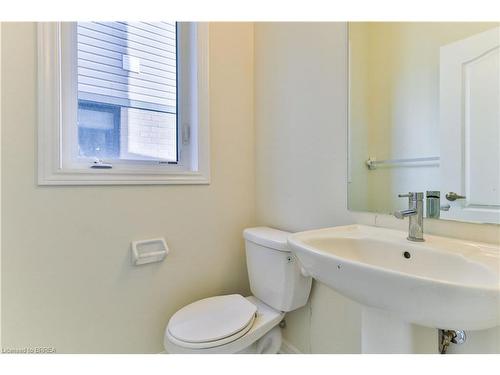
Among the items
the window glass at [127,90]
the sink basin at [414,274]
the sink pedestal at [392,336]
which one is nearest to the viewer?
the sink basin at [414,274]

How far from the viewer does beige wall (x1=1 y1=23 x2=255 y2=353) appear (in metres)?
0.95

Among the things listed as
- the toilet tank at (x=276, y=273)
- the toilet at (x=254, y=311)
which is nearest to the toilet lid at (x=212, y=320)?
the toilet at (x=254, y=311)

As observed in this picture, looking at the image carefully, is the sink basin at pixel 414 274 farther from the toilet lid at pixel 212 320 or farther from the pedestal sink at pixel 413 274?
the toilet lid at pixel 212 320

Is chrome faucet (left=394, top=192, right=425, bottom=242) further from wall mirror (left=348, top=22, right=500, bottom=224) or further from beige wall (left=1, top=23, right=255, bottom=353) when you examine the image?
beige wall (left=1, top=23, right=255, bottom=353)

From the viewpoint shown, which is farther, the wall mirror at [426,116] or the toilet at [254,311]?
the toilet at [254,311]

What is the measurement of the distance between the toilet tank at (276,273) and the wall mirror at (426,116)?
357 mm

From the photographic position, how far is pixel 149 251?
1.18m

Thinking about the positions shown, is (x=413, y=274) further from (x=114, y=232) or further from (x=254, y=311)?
(x=114, y=232)

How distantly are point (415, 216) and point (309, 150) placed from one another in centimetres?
54

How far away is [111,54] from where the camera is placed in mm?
1190

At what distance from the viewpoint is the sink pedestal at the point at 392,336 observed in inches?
25.7

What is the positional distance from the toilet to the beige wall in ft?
0.72

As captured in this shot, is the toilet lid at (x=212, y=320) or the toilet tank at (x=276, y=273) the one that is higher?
the toilet tank at (x=276, y=273)
